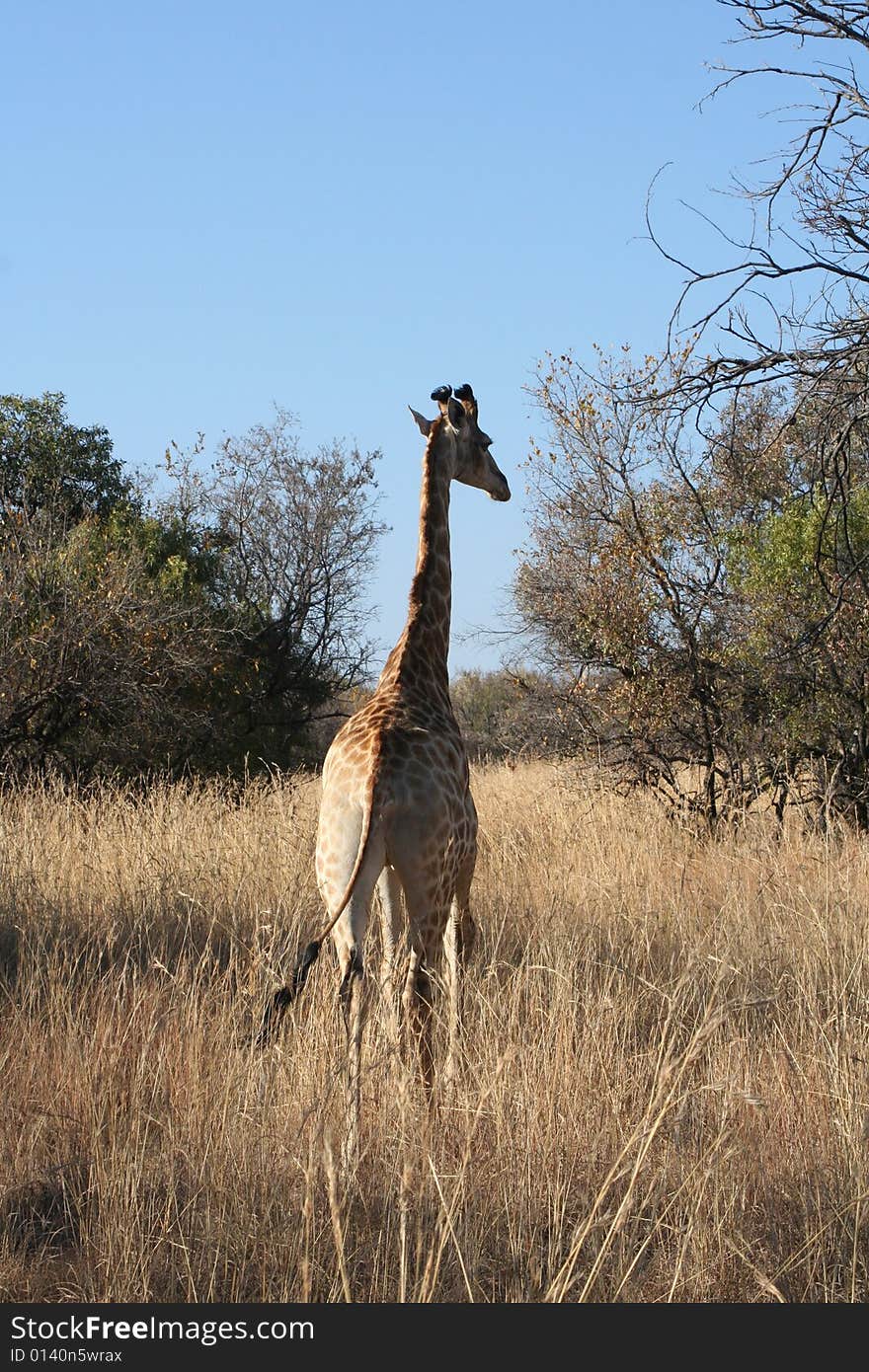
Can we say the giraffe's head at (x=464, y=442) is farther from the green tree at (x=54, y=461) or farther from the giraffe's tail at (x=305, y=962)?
the green tree at (x=54, y=461)

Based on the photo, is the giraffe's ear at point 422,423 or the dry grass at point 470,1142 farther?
the giraffe's ear at point 422,423

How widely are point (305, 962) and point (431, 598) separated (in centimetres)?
242

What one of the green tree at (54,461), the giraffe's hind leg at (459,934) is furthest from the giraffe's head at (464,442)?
the green tree at (54,461)

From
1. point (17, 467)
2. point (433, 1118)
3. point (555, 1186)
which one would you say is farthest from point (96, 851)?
point (17, 467)

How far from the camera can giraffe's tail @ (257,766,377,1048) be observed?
3867 mm

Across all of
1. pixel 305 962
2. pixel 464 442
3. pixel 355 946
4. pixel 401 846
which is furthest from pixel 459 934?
pixel 464 442

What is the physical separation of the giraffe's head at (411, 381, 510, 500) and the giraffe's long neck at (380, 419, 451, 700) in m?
0.04

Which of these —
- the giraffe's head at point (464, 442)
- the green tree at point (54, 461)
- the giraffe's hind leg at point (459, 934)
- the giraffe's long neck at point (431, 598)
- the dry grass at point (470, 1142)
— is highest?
the green tree at point (54, 461)

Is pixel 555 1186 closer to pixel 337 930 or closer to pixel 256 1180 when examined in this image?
pixel 256 1180

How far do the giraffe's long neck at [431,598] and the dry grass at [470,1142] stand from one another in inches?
50.8

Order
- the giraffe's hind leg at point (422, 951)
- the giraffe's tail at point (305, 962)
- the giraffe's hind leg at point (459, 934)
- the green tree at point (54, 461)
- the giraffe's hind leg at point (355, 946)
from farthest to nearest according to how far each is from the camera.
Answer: the green tree at point (54, 461) < the giraffe's hind leg at point (459, 934) < the giraffe's hind leg at point (422, 951) < the giraffe's hind leg at point (355, 946) < the giraffe's tail at point (305, 962)

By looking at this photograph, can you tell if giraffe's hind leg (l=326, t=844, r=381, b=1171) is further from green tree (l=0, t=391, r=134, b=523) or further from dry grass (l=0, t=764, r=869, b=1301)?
green tree (l=0, t=391, r=134, b=523)

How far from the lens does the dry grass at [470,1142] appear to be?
339cm

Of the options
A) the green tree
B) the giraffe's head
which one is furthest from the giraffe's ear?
the green tree
